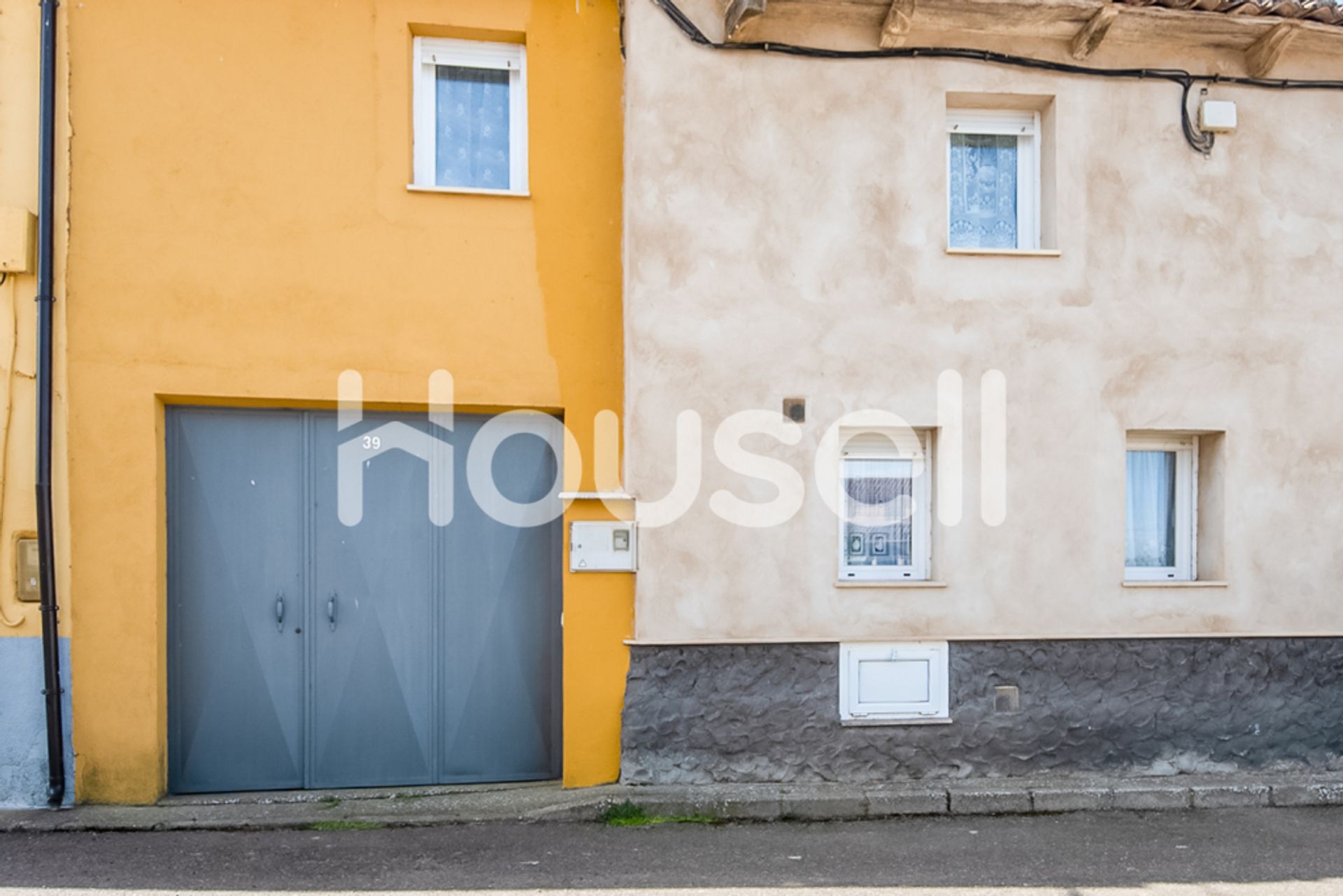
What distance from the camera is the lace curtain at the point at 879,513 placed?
21.6 feet

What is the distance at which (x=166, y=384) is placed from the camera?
19.6ft

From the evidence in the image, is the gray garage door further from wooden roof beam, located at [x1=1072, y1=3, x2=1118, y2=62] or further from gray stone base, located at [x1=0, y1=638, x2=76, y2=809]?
wooden roof beam, located at [x1=1072, y1=3, x2=1118, y2=62]

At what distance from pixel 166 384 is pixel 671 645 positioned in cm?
353

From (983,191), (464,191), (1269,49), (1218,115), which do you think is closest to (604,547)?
(464,191)

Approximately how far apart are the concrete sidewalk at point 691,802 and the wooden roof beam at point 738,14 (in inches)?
191

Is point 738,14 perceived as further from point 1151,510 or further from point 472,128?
point 1151,510

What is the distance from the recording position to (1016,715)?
254 inches

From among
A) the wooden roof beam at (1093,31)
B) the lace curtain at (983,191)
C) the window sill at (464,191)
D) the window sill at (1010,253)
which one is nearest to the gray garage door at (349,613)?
the window sill at (464,191)

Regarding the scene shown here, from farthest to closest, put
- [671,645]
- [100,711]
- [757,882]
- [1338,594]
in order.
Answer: [1338,594] → [671,645] → [100,711] → [757,882]

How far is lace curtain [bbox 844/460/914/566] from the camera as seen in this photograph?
21.6 ft

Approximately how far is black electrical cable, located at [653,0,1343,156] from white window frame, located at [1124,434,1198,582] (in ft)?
6.61

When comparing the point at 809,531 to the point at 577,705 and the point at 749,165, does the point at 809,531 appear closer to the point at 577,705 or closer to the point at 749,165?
the point at 577,705

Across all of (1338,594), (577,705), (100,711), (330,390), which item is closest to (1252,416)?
(1338,594)

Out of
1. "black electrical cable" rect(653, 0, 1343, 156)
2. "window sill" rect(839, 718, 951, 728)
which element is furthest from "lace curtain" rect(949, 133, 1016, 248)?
"window sill" rect(839, 718, 951, 728)
